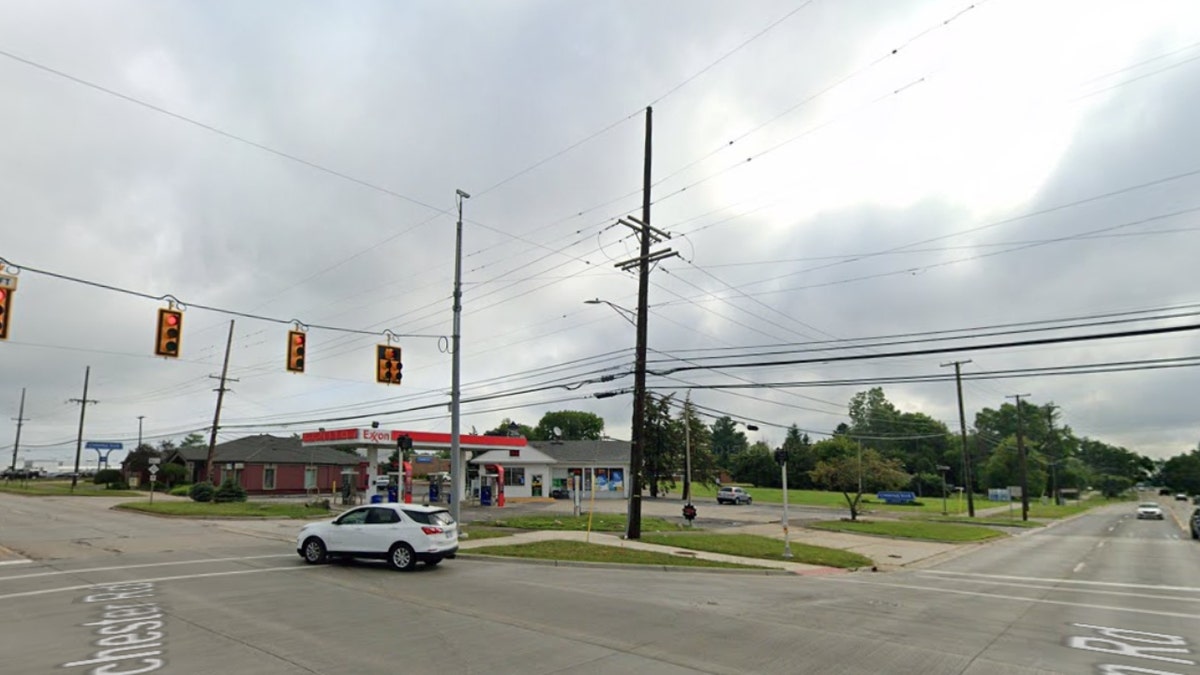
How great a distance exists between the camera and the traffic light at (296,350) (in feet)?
63.0

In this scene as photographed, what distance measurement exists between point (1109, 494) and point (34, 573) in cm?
18712

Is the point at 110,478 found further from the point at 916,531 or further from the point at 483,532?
the point at 916,531

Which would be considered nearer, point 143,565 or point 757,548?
point 143,565

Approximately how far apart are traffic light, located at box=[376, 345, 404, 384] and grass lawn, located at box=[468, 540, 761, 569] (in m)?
5.79

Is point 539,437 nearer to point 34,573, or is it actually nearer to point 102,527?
point 102,527

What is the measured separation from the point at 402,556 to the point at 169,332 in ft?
25.1

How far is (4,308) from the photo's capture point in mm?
13773

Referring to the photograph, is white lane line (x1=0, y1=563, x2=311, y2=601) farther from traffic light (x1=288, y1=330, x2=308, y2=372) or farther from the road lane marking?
the road lane marking

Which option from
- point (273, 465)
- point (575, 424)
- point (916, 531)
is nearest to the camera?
point (916, 531)

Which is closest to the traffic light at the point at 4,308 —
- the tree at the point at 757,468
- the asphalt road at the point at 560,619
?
the asphalt road at the point at 560,619

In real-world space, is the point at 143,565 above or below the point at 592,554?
below

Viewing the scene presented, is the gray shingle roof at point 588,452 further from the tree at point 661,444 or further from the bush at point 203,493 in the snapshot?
the bush at point 203,493

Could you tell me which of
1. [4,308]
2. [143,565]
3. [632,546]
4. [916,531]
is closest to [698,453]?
[916,531]

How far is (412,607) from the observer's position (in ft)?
36.4
